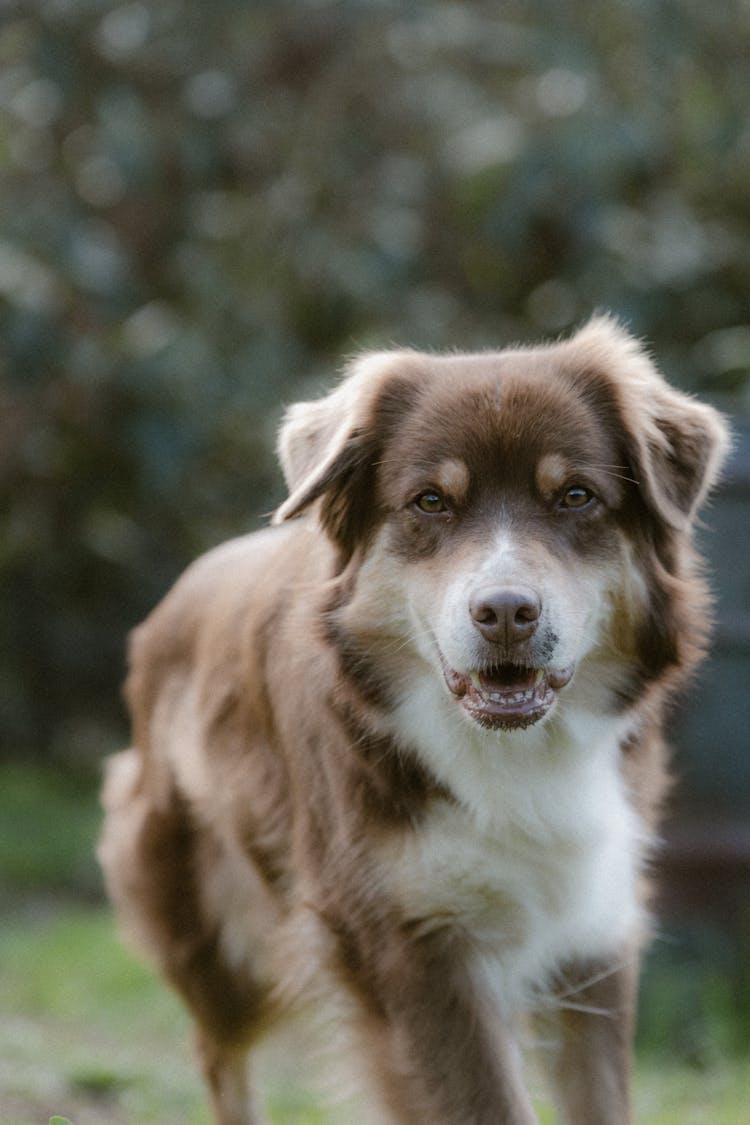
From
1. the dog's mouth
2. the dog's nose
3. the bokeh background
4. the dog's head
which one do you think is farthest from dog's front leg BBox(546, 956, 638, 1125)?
the bokeh background

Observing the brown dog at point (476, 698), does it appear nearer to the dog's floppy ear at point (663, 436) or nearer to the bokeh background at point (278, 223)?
the dog's floppy ear at point (663, 436)

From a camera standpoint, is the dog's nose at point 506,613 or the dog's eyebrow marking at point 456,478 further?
the dog's eyebrow marking at point 456,478

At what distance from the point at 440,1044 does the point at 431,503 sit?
3.70 ft

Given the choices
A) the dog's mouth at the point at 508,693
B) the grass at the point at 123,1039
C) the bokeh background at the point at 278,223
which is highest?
the bokeh background at the point at 278,223

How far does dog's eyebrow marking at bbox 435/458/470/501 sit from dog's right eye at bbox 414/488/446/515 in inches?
1.4

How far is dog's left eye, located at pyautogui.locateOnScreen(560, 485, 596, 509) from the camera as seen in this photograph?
11.1ft

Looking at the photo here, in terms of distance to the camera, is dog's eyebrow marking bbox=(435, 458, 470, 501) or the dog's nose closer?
the dog's nose

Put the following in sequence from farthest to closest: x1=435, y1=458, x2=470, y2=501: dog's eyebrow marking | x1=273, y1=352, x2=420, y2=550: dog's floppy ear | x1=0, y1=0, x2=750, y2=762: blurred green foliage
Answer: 1. x1=0, y1=0, x2=750, y2=762: blurred green foliage
2. x1=273, y1=352, x2=420, y2=550: dog's floppy ear
3. x1=435, y1=458, x2=470, y2=501: dog's eyebrow marking

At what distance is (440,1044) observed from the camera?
3.33 meters

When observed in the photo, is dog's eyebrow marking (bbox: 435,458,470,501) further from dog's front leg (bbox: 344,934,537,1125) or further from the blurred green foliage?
the blurred green foliage

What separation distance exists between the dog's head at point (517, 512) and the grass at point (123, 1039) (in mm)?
1261

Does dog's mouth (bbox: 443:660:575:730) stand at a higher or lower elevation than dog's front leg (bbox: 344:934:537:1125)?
higher

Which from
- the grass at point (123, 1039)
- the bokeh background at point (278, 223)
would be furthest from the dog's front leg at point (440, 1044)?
the bokeh background at point (278, 223)

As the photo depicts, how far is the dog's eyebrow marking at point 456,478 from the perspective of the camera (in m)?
3.35
